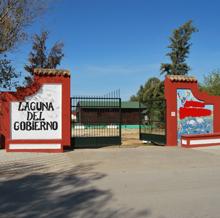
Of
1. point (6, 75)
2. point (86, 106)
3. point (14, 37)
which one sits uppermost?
point (14, 37)

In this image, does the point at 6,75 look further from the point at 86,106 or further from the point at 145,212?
the point at 145,212

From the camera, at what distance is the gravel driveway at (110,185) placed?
698 centimetres

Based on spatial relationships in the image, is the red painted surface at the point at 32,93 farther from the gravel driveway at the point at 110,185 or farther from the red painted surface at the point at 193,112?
the red painted surface at the point at 193,112

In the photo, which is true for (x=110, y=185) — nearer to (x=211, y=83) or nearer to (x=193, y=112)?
(x=193, y=112)

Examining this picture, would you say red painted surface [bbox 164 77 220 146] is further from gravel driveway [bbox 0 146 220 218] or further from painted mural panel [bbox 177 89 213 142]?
gravel driveway [bbox 0 146 220 218]

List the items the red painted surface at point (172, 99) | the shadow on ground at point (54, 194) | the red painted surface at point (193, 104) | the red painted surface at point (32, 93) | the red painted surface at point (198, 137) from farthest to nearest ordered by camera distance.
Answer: the red painted surface at point (193, 104)
the red painted surface at point (172, 99)
the red painted surface at point (198, 137)
the red painted surface at point (32, 93)
the shadow on ground at point (54, 194)

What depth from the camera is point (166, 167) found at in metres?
12.6

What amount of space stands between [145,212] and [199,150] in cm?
1137

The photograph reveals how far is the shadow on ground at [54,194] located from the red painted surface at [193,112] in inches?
350

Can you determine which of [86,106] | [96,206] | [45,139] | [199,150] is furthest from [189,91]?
→ [96,206]

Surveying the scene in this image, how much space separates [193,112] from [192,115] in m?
0.18

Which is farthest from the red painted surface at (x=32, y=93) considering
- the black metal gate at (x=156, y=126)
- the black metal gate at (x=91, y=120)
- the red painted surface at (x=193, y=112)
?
the red painted surface at (x=193, y=112)

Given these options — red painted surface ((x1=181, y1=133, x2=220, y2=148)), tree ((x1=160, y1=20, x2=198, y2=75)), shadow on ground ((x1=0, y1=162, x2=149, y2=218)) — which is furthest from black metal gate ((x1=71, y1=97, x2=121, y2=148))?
tree ((x1=160, y1=20, x2=198, y2=75))

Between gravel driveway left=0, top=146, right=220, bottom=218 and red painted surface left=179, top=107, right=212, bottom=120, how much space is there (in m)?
4.30
